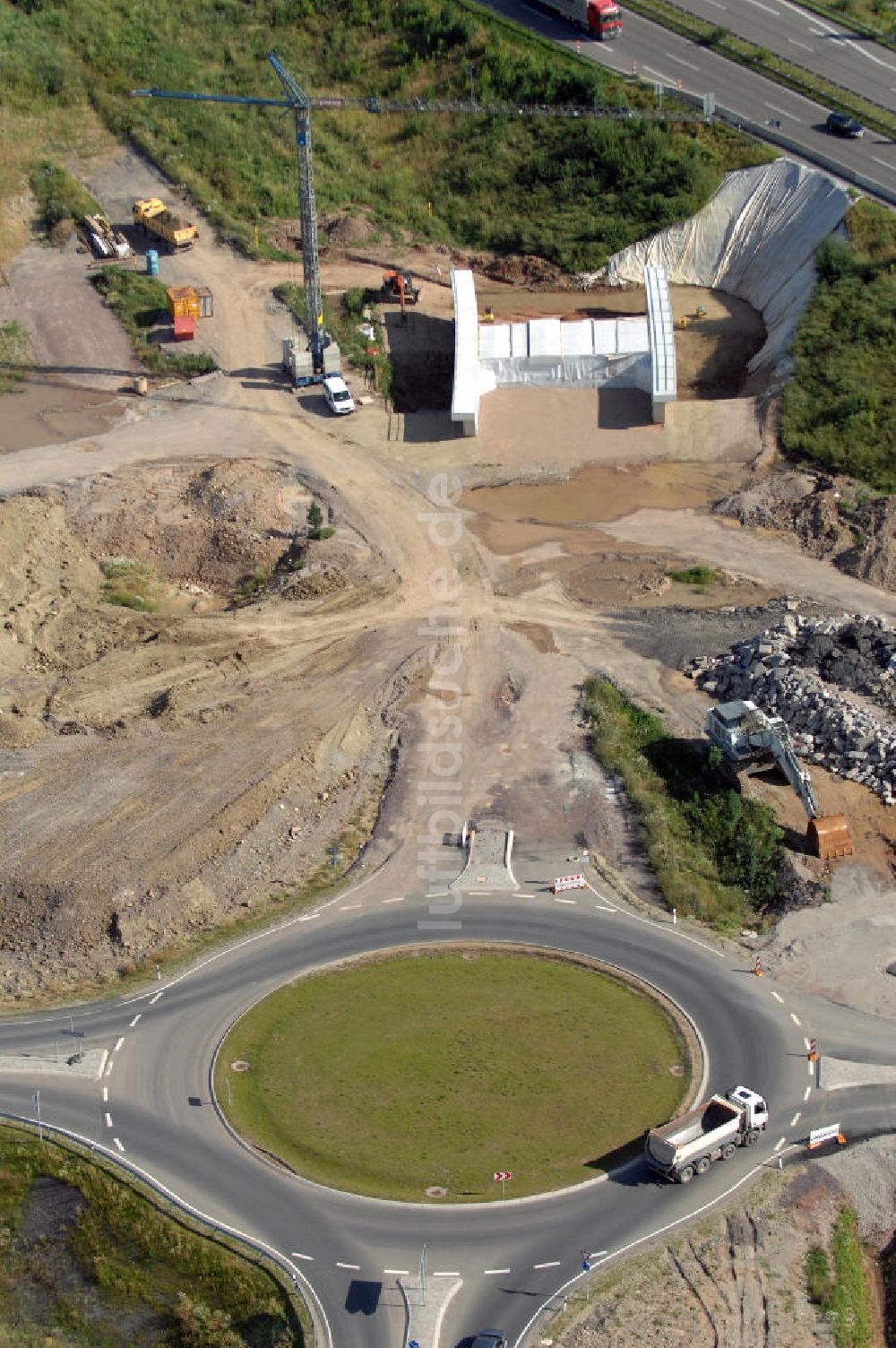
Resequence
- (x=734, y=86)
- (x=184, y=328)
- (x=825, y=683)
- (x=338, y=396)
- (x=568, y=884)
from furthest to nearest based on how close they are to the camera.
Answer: (x=734, y=86) < (x=184, y=328) < (x=338, y=396) < (x=825, y=683) < (x=568, y=884)

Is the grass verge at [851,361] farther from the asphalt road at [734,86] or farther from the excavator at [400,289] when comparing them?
the excavator at [400,289]

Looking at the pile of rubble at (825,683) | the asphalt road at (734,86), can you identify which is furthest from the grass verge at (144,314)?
the pile of rubble at (825,683)

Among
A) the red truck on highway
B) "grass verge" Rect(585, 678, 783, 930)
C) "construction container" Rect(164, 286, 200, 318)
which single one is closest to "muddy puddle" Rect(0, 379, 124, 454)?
"construction container" Rect(164, 286, 200, 318)

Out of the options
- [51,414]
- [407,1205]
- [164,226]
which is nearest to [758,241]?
[164,226]

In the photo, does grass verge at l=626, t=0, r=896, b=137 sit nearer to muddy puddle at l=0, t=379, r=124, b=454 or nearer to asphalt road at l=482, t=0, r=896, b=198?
asphalt road at l=482, t=0, r=896, b=198

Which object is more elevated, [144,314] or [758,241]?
[758,241]

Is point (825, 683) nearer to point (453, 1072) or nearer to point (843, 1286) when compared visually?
point (453, 1072)

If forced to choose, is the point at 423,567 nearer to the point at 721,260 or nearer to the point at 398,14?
the point at 721,260
